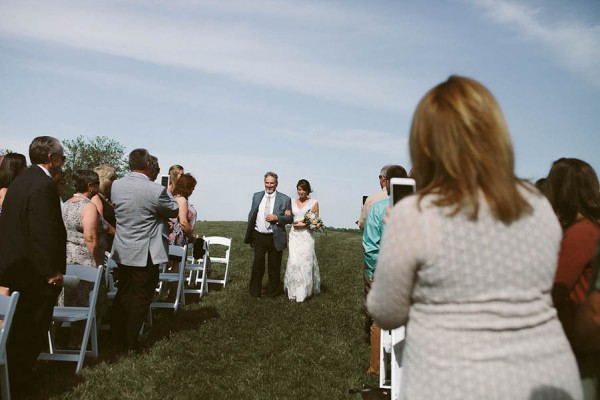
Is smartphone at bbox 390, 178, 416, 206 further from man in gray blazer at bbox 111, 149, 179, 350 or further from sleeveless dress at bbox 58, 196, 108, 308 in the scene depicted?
sleeveless dress at bbox 58, 196, 108, 308

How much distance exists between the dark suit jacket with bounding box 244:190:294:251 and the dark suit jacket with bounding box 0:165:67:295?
6.70 m

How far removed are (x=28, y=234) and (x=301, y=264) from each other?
723cm

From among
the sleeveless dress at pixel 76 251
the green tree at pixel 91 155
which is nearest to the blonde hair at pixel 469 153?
the sleeveless dress at pixel 76 251

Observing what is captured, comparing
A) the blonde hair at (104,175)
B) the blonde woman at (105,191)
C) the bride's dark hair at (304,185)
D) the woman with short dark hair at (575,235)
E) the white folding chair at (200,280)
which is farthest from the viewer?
the bride's dark hair at (304,185)

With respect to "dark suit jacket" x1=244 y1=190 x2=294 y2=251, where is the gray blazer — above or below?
below

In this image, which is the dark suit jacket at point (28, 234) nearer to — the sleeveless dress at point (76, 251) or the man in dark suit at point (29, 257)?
the man in dark suit at point (29, 257)

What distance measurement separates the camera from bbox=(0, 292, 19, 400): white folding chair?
480cm

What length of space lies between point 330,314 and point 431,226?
8.84 meters

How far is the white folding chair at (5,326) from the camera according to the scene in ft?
15.8

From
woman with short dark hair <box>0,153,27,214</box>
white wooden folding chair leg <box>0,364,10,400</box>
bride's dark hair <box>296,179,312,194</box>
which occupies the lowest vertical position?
A: white wooden folding chair leg <box>0,364,10,400</box>

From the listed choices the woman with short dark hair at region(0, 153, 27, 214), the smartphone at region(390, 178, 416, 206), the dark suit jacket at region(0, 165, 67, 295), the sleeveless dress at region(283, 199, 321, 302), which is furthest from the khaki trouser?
the sleeveless dress at region(283, 199, 321, 302)

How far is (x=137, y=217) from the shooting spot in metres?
7.24

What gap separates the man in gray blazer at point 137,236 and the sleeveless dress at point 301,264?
4.83 meters

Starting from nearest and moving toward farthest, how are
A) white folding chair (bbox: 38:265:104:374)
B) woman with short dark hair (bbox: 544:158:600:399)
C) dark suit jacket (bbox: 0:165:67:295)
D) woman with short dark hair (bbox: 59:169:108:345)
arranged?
woman with short dark hair (bbox: 544:158:600:399), dark suit jacket (bbox: 0:165:67:295), white folding chair (bbox: 38:265:104:374), woman with short dark hair (bbox: 59:169:108:345)
